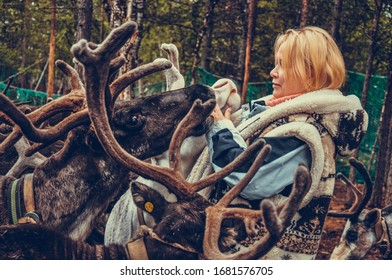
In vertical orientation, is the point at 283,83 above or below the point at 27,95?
above

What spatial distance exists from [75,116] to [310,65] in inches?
41.3

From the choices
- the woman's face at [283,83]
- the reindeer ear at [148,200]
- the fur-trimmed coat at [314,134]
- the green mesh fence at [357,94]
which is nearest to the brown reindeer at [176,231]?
the reindeer ear at [148,200]

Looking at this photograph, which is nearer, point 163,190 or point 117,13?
point 163,190

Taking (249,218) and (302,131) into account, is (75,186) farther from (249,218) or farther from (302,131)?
(302,131)

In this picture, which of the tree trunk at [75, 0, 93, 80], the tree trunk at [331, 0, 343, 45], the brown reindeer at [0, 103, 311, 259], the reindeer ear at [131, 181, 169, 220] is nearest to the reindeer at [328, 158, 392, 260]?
the brown reindeer at [0, 103, 311, 259]

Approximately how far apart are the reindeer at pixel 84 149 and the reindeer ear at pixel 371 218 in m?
1.57

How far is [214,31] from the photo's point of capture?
8.99 metres

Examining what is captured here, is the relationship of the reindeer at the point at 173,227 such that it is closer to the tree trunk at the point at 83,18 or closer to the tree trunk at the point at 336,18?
the tree trunk at the point at 83,18

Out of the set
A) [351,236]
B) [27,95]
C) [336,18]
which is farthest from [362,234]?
[27,95]

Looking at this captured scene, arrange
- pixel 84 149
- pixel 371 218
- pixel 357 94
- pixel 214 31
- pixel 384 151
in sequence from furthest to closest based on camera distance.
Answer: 1. pixel 214 31
2. pixel 357 94
3. pixel 384 151
4. pixel 371 218
5. pixel 84 149

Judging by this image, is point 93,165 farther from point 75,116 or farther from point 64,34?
point 64,34

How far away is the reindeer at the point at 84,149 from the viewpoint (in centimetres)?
265

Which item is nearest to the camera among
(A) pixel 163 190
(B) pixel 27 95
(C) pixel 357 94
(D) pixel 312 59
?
(D) pixel 312 59

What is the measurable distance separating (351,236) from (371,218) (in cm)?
17
